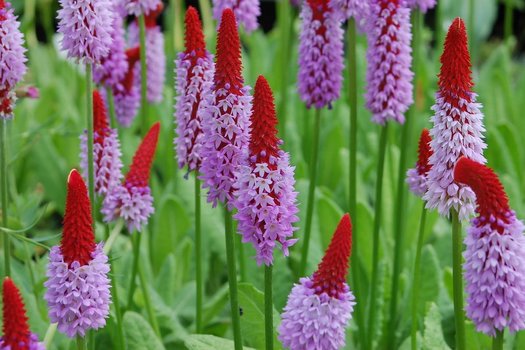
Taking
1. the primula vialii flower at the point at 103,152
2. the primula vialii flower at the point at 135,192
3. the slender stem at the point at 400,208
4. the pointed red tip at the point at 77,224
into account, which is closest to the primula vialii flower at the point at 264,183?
the pointed red tip at the point at 77,224

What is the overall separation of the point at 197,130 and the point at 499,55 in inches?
158

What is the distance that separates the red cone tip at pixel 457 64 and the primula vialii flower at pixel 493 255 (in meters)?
0.26

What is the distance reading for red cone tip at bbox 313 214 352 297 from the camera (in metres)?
1.89

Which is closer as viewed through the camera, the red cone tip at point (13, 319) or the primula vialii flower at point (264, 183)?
the red cone tip at point (13, 319)

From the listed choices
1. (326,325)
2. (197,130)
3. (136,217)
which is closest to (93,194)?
(136,217)

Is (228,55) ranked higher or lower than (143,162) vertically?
higher

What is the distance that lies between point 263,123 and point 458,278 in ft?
2.00

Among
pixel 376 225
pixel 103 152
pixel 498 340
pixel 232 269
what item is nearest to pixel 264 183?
pixel 232 269

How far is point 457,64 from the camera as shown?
2088mm

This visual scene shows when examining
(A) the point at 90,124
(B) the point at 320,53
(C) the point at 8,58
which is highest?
(B) the point at 320,53

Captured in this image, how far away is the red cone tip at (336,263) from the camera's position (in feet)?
6.21

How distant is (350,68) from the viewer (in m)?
2.89

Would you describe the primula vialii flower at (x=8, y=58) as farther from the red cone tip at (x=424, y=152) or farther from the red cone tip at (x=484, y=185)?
the red cone tip at (x=484, y=185)

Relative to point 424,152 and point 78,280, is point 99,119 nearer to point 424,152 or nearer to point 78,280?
point 78,280
